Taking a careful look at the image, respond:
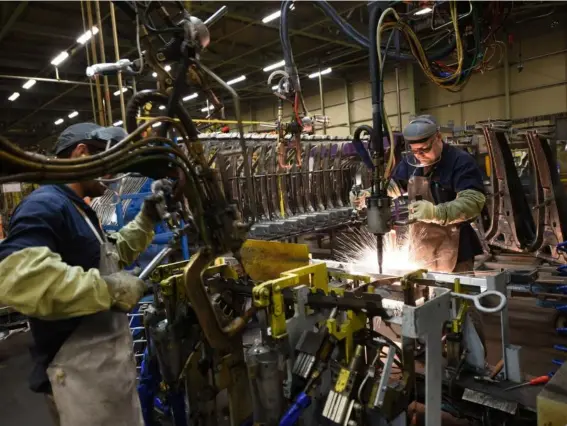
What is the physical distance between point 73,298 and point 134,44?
818 cm

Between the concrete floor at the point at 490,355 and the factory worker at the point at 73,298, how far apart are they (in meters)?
2.08

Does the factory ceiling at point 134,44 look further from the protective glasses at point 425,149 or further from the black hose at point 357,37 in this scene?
the protective glasses at point 425,149

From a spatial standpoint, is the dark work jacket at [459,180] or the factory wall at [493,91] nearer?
the dark work jacket at [459,180]

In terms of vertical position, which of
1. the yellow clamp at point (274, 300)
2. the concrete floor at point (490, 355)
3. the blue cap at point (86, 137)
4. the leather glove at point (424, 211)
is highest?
the blue cap at point (86, 137)

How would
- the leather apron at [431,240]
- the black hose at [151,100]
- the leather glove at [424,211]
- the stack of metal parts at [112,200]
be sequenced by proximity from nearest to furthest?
the black hose at [151,100]
the leather glove at [424,211]
the leather apron at [431,240]
the stack of metal parts at [112,200]

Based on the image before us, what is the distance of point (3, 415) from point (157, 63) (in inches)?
135

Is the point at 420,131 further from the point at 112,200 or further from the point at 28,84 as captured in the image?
the point at 28,84

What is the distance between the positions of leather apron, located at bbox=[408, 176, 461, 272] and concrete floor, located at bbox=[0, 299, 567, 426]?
131 centimetres

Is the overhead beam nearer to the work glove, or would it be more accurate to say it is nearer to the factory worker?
the factory worker

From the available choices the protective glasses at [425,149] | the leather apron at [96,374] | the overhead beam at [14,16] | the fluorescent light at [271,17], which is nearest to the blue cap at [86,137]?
the leather apron at [96,374]

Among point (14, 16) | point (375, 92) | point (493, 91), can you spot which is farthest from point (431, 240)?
point (493, 91)

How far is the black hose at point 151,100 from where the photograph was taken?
1816 mm

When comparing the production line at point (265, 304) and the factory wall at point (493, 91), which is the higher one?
the factory wall at point (493, 91)

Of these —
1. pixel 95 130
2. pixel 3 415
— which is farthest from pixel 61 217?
pixel 3 415
